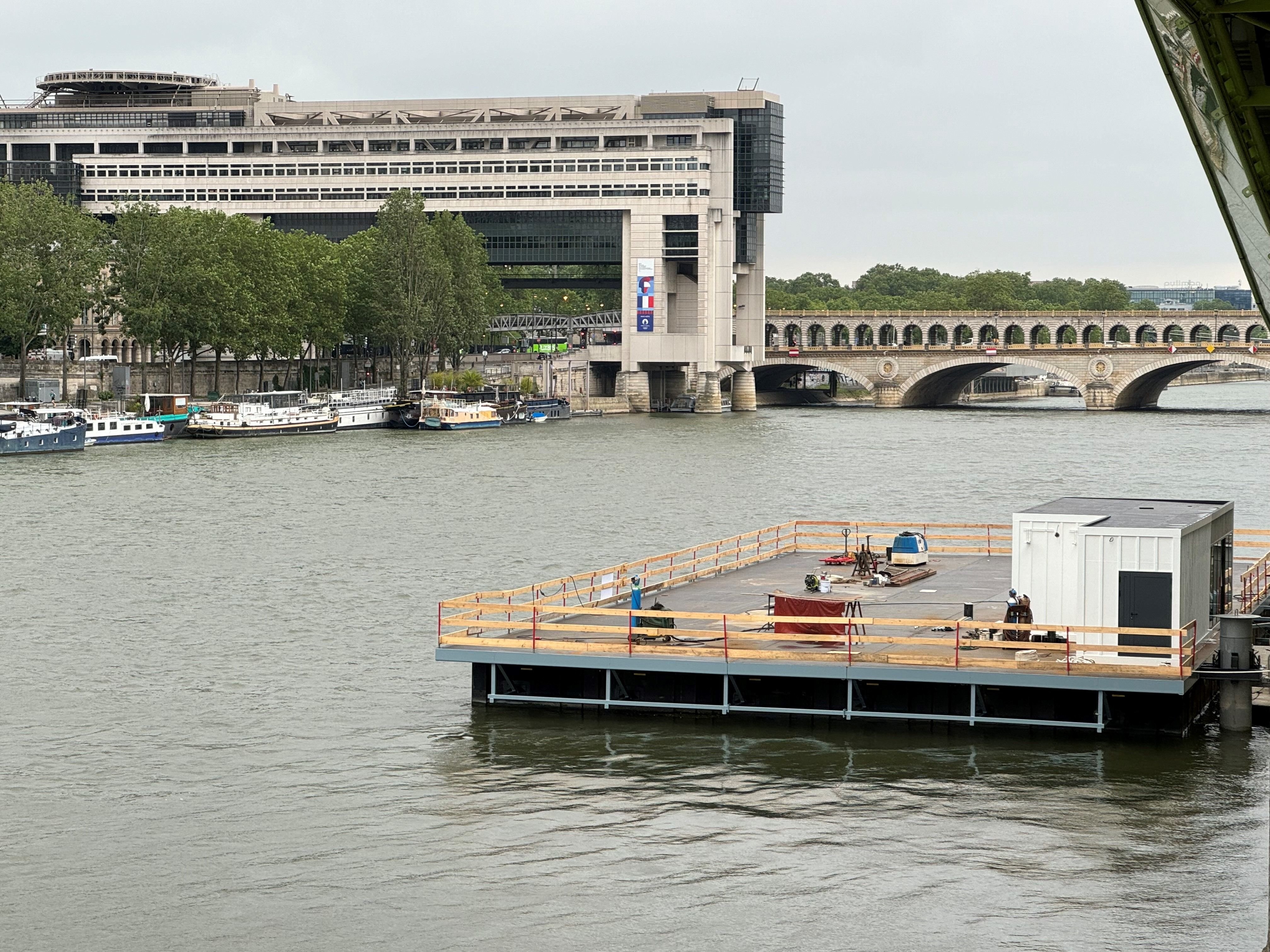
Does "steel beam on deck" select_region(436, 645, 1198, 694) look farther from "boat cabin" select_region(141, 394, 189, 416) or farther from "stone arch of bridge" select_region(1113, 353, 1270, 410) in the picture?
"stone arch of bridge" select_region(1113, 353, 1270, 410)

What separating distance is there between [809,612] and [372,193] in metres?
158

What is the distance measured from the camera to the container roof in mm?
38125

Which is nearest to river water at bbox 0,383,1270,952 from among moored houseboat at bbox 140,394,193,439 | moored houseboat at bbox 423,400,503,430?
moored houseboat at bbox 140,394,193,439

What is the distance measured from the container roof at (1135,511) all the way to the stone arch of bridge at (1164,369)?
145 metres

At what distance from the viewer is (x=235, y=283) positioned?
154 meters

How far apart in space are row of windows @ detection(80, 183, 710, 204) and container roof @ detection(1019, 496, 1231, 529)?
14827cm

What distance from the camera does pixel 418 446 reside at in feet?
432

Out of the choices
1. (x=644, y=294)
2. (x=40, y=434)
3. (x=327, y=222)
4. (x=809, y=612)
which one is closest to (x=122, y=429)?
(x=40, y=434)

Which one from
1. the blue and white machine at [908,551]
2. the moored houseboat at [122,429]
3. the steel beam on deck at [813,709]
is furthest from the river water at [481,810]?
the moored houseboat at [122,429]

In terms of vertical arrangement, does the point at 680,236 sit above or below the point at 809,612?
above

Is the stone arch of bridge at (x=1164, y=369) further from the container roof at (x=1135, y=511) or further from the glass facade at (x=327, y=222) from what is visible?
the container roof at (x=1135, y=511)

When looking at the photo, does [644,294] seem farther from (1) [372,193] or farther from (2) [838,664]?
(2) [838,664]

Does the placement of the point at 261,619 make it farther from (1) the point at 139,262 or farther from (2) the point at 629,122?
(2) the point at 629,122

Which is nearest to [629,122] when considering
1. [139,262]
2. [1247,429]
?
[139,262]
